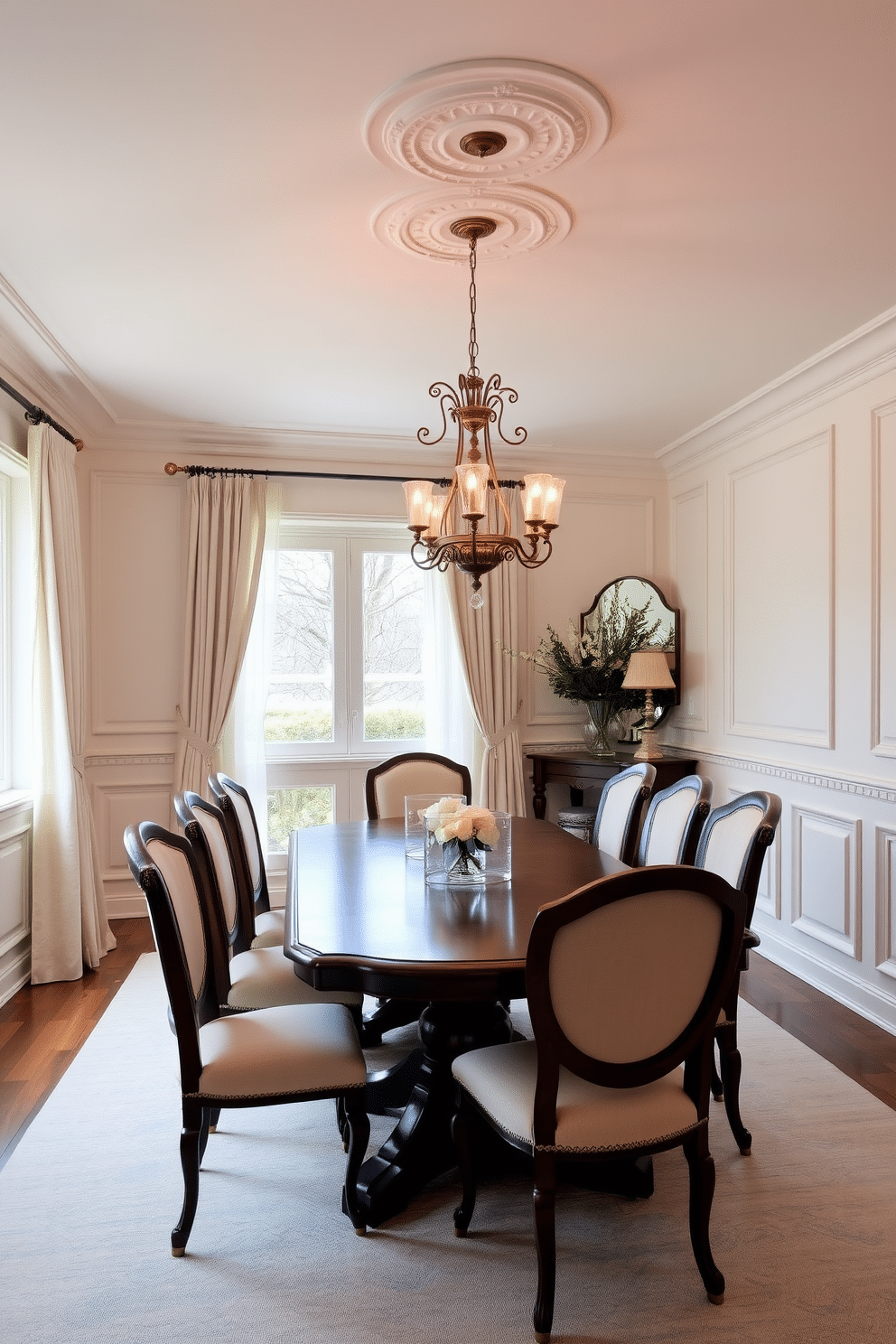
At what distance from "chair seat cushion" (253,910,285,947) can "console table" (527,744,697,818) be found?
2104 millimetres

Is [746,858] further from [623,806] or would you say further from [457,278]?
[457,278]

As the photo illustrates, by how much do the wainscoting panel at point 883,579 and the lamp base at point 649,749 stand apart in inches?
57.4

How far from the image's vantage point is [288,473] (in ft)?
16.8

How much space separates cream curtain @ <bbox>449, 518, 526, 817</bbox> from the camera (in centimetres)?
529

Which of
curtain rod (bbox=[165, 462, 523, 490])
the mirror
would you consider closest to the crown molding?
the mirror

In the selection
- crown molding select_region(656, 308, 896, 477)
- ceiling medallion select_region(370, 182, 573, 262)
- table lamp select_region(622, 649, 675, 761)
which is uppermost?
ceiling medallion select_region(370, 182, 573, 262)

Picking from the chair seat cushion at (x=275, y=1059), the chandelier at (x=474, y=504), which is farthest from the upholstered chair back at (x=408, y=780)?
the chair seat cushion at (x=275, y=1059)

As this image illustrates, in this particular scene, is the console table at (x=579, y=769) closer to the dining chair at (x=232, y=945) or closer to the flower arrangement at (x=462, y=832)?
the flower arrangement at (x=462, y=832)

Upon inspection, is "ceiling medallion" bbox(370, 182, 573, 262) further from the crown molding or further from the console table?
the console table

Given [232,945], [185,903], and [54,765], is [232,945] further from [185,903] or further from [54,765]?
[54,765]

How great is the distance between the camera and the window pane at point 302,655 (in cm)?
534

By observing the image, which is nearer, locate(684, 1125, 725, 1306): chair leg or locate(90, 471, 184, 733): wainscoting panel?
locate(684, 1125, 725, 1306): chair leg

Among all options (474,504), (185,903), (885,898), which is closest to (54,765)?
(185,903)

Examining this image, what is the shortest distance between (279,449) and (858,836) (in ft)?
11.9
